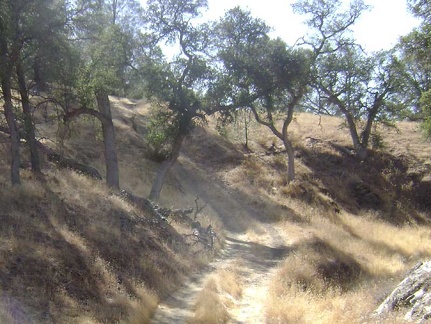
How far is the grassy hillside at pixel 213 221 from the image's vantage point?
9.23m

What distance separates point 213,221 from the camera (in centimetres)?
2102

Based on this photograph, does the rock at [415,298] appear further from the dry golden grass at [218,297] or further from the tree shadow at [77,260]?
the tree shadow at [77,260]

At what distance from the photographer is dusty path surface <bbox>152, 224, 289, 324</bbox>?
10117 millimetres

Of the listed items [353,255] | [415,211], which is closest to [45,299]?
[353,255]

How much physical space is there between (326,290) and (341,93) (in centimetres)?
2157

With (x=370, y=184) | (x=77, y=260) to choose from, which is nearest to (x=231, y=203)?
(x=370, y=184)

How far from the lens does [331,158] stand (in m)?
34.8

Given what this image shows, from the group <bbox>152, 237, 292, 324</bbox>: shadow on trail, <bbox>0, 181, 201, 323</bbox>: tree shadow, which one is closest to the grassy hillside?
<bbox>0, 181, 201, 323</bbox>: tree shadow

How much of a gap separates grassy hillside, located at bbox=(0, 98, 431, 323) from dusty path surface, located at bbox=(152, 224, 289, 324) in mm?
353

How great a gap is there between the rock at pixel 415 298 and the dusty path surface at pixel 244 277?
132 inches

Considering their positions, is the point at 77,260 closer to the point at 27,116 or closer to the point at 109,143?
the point at 27,116

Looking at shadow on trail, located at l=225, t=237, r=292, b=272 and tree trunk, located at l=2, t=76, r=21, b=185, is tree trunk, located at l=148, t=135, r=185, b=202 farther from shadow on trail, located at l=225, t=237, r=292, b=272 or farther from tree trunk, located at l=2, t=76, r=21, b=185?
tree trunk, located at l=2, t=76, r=21, b=185

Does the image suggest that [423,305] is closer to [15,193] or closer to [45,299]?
[45,299]

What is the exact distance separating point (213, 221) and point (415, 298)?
1465 centimetres
